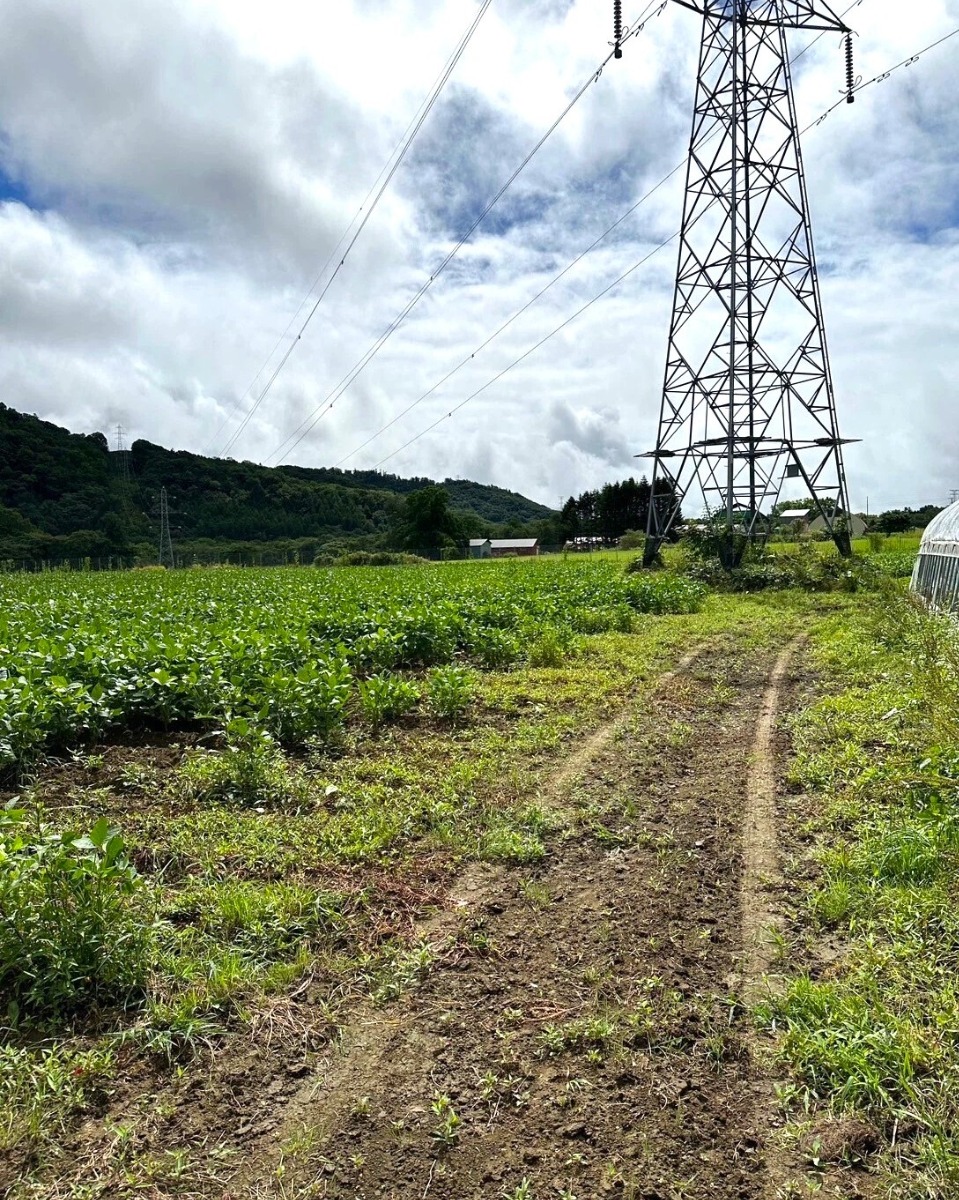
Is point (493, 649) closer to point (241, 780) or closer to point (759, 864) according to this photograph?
point (241, 780)

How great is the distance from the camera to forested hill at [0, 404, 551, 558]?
274 ft

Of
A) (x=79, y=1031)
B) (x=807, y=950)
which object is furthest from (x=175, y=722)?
Answer: (x=807, y=950)

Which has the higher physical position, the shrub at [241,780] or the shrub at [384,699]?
the shrub at [384,699]

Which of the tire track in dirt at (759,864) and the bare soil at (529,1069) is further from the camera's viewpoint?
the tire track in dirt at (759,864)

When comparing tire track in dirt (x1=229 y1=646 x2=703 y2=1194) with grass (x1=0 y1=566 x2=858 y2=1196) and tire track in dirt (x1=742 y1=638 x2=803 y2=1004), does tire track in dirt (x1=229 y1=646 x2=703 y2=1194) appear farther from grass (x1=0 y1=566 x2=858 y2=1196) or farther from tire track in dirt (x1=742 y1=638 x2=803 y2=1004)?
tire track in dirt (x1=742 y1=638 x2=803 y2=1004)

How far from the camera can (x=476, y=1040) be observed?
3.13 meters

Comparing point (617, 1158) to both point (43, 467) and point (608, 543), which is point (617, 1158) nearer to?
point (608, 543)

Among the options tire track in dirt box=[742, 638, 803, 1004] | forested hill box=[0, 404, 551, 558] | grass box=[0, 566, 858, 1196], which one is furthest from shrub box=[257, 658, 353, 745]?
forested hill box=[0, 404, 551, 558]

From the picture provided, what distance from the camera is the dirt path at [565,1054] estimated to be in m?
2.49

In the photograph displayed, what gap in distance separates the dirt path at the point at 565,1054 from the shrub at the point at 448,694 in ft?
10.8

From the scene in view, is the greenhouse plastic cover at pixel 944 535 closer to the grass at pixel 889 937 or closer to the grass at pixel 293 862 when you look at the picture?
the grass at pixel 889 937

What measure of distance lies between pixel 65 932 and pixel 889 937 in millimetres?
3905

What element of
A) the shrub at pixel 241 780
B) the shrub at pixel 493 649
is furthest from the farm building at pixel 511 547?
the shrub at pixel 241 780

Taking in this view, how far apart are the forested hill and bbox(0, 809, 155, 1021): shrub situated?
77.9 metres
